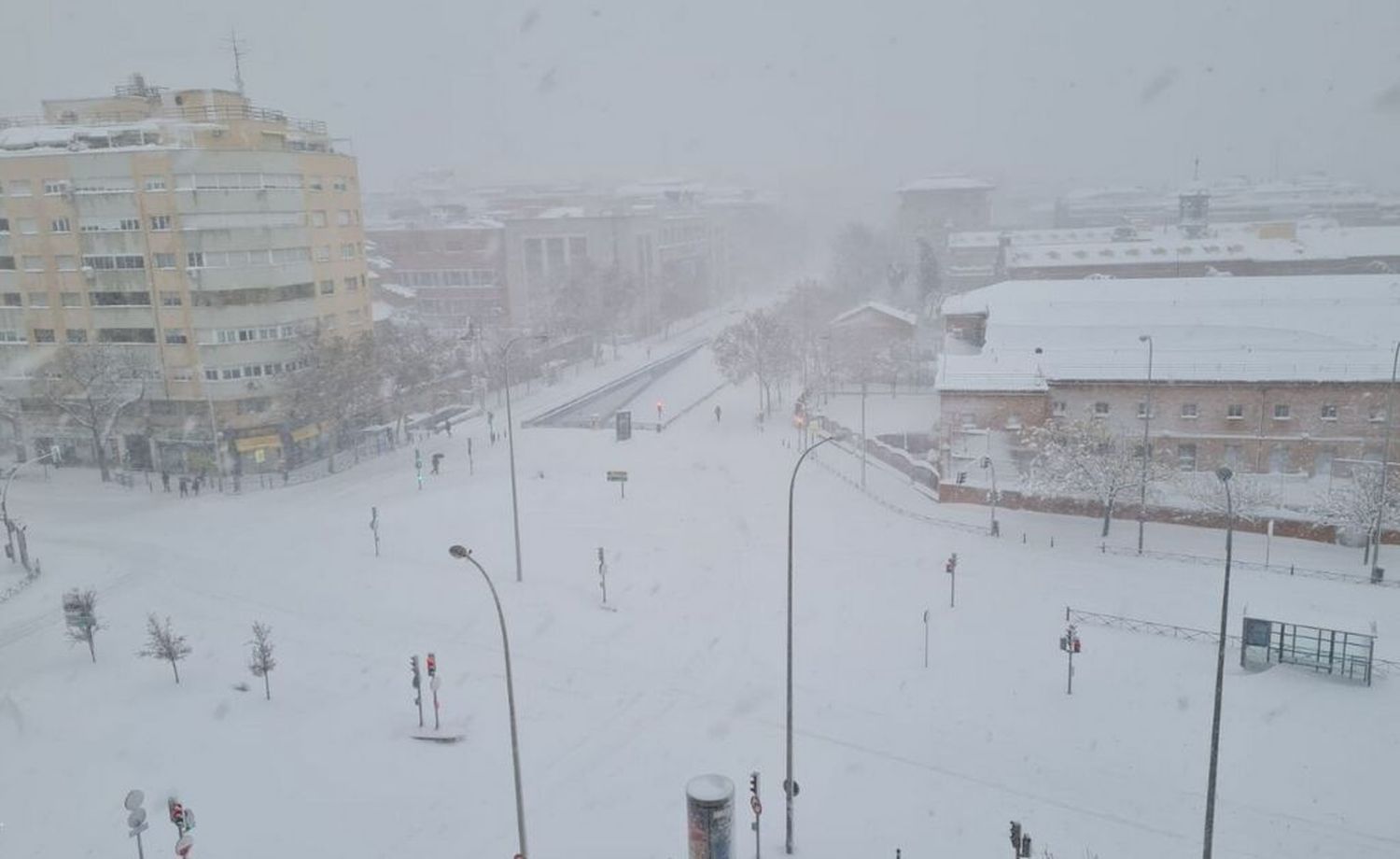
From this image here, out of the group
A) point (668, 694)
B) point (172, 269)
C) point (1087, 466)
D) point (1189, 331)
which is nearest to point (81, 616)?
point (668, 694)

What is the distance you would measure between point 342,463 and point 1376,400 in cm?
3931

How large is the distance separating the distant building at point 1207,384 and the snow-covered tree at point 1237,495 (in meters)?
2.55

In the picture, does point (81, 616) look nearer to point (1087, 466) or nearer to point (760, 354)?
point (1087, 466)

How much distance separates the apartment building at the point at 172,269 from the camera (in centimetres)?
3975

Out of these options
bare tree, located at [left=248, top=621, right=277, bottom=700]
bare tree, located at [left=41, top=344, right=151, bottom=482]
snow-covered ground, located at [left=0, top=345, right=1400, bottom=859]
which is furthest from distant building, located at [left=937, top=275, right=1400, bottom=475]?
bare tree, located at [left=41, top=344, right=151, bottom=482]

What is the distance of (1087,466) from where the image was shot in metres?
31.0

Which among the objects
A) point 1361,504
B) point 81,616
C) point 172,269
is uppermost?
point 172,269

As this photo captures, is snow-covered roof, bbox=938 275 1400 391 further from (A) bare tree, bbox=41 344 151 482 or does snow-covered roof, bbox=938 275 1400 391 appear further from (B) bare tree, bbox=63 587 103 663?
(A) bare tree, bbox=41 344 151 482

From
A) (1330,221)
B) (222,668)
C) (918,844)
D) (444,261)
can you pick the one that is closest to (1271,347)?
(918,844)

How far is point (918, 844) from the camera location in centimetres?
1558

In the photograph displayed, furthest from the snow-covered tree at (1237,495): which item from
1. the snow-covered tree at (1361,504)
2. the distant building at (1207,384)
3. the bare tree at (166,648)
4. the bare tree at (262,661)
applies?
the bare tree at (166,648)

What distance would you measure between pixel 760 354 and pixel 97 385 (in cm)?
2913

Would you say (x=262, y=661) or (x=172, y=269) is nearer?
(x=262, y=661)

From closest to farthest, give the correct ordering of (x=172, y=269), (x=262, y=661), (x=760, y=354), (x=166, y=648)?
(x=262, y=661), (x=166, y=648), (x=172, y=269), (x=760, y=354)
